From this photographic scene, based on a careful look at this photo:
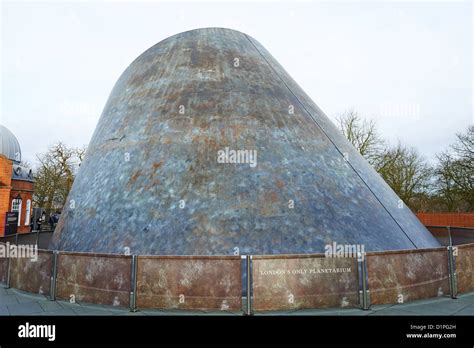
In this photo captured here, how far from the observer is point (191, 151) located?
888 centimetres

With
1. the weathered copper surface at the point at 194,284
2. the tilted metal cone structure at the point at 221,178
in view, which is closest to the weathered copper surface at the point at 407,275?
the tilted metal cone structure at the point at 221,178

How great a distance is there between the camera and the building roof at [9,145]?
132ft

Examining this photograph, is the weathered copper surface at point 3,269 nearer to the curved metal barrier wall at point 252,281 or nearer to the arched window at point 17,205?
the curved metal barrier wall at point 252,281

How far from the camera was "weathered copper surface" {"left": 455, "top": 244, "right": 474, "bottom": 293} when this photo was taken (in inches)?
269

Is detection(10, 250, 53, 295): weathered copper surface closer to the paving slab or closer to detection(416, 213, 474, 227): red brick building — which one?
the paving slab

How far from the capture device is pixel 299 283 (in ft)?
18.8

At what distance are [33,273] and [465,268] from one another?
932cm

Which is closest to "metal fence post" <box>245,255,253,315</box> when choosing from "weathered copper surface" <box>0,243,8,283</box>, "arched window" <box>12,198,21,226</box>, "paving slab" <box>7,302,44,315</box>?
"paving slab" <box>7,302,44,315</box>

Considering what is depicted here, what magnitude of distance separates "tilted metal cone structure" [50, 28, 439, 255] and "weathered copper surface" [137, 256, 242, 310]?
1.04m

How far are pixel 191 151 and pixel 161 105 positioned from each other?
2422 millimetres

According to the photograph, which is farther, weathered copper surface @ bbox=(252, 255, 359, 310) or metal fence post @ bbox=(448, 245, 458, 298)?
metal fence post @ bbox=(448, 245, 458, 298)

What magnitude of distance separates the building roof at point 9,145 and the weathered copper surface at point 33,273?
40.0m
